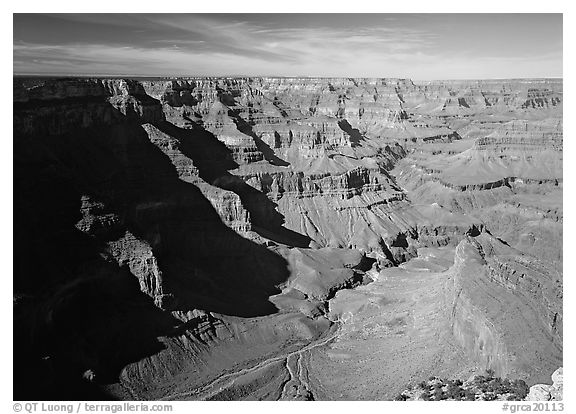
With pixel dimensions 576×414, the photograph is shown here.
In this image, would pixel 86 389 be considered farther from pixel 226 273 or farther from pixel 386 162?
pixel 386 162

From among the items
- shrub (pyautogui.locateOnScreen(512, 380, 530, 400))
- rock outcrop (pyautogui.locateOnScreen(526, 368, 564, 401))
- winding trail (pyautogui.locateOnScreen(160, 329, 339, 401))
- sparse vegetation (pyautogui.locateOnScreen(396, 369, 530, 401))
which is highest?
rock outcrop (pyautogui.locateOnScreen(526, 368, 564, 401))

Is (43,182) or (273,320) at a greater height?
(43,182)

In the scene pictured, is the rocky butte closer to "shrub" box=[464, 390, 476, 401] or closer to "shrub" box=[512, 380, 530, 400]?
"shrub" box=[512, 380, 530, 400]

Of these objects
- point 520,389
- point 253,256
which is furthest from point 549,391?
point 253,256

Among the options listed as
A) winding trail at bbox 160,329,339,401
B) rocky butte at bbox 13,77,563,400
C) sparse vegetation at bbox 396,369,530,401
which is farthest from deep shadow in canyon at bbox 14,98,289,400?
sparse vegetation at bbox 396,369,530,401

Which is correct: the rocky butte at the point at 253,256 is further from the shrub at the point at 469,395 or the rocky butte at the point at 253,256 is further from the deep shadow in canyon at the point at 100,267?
the shrub at the point at 469,395

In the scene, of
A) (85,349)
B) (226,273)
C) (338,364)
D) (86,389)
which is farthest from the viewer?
(226,273)

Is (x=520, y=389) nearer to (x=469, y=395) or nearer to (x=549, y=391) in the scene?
(x=549, y=391)

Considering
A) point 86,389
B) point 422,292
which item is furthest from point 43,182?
point 422,292
